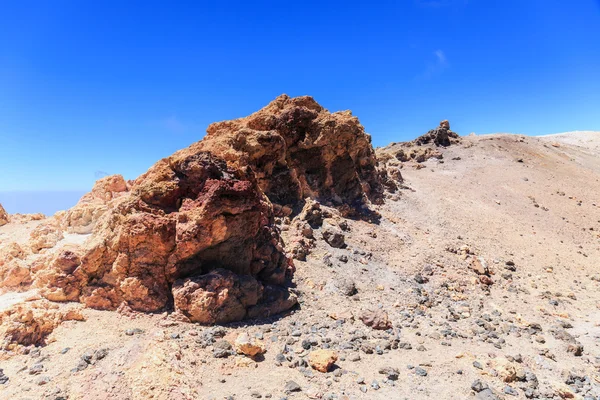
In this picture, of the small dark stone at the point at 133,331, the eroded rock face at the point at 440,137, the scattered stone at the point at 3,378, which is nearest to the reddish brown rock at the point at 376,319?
the small dark stone at the point at 133,331

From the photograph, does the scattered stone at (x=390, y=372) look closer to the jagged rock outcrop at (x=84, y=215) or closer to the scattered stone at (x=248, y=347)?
the scattered stone at (x=248, y=347)

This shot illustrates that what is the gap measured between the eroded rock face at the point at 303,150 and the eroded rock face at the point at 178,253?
12.4 feet

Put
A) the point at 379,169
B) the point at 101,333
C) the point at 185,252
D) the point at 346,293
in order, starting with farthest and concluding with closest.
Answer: the point at 379,169 → the point at 346,293 → the point at 185,252 → the point at 101,333

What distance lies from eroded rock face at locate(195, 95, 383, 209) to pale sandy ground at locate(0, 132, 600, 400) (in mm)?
2127

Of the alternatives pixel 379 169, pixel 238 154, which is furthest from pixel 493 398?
pixel 379 169

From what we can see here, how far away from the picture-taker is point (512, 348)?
7152 mm

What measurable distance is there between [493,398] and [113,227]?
27.3 ft

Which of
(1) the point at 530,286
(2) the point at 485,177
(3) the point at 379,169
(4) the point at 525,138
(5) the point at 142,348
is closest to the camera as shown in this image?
(5) the point at 142,348

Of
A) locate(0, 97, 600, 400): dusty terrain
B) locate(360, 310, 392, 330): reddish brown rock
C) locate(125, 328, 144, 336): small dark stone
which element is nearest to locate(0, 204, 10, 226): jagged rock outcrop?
locate(0, 97, 600, 400): dusty terrain

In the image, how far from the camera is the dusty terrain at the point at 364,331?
5.33 m

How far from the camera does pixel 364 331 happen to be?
289 inches

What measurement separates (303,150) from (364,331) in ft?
29.8

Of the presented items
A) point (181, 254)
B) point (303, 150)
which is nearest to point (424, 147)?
point (303, 150)

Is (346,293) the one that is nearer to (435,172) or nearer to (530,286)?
(530,286)
